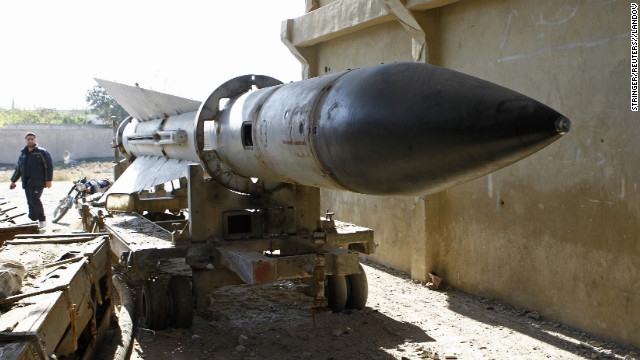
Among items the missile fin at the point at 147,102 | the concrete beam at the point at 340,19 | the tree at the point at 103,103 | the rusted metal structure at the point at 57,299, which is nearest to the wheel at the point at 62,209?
the missile fin at the point at 147,102

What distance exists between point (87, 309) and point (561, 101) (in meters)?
3.85

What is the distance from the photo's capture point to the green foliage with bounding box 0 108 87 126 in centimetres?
3862

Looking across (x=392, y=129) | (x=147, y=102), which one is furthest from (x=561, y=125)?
(x=147, y=102)

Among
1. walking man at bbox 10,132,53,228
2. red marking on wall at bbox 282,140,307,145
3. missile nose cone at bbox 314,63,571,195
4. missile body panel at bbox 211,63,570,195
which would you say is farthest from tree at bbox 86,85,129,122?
missile nose cone at bbox 314,63,571,195

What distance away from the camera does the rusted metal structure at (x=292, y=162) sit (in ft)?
7.88

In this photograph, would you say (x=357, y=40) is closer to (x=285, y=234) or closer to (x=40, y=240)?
(x=285, y=234)

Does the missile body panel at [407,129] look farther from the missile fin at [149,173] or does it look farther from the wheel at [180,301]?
the missile fin at [149,173]

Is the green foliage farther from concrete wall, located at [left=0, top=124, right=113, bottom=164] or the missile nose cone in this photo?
the missile nose cone

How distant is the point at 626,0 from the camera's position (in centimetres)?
404

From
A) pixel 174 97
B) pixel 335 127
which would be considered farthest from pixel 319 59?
pixel 335 127

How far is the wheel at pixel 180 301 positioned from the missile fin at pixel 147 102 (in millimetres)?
1827

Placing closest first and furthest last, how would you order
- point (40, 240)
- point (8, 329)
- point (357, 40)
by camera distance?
1. point (8, 329)
2. point (40, 240)
3. point (357, 40)

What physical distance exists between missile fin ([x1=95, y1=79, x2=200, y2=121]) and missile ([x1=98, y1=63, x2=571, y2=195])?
1829 mm

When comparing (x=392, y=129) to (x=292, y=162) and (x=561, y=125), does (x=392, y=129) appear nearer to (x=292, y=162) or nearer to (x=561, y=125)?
(x=561, y=125)
